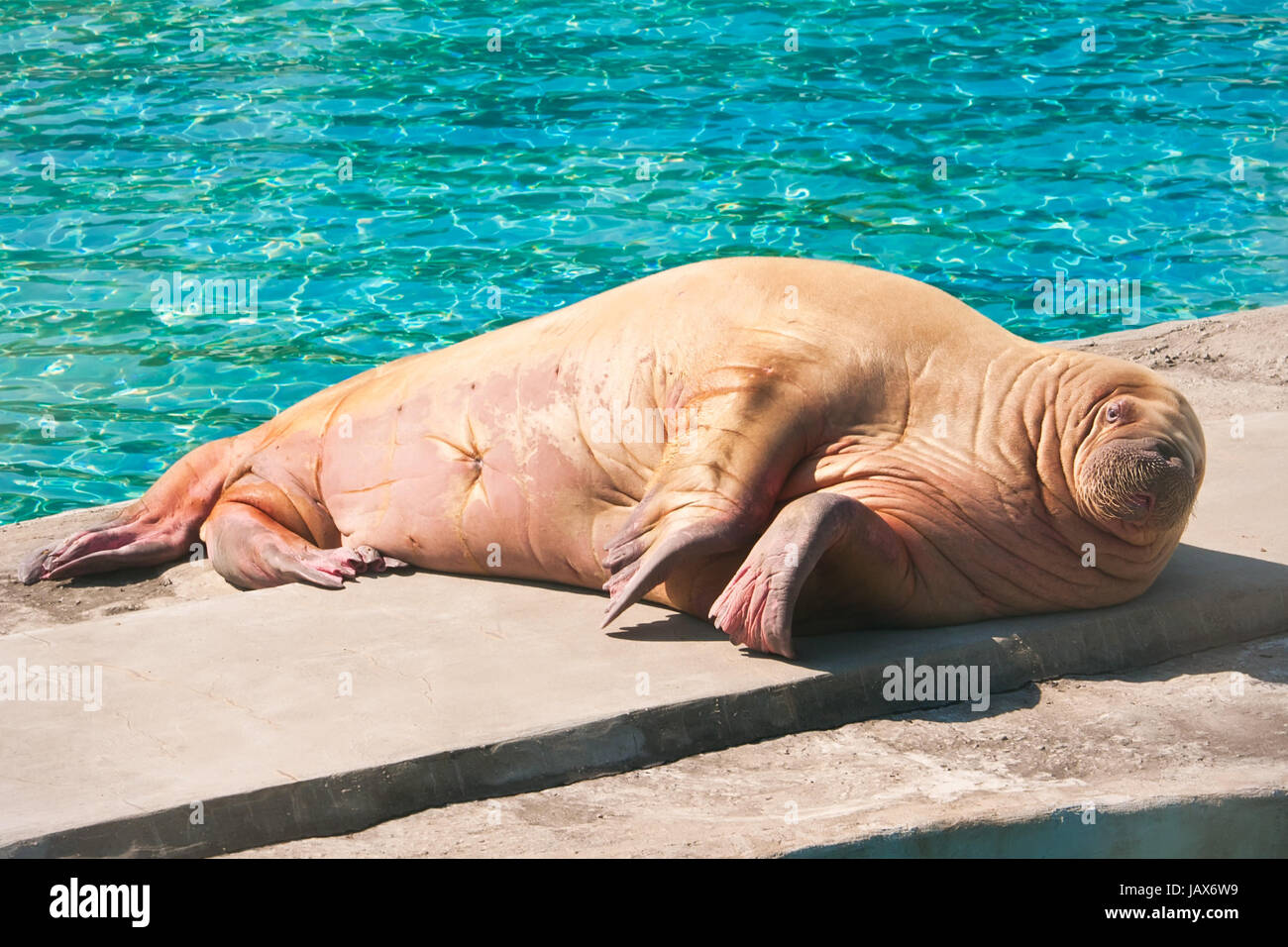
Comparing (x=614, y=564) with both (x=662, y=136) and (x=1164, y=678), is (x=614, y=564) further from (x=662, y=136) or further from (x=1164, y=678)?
(x=662, y=136)

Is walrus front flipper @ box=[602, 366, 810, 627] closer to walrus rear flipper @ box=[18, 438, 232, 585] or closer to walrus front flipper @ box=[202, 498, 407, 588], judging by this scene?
walrus front flipper @ box=[202, 498, 407, 588]

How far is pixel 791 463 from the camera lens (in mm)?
4391

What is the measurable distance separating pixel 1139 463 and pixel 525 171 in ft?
26.3

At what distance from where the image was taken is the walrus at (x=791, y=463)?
422 centimetres

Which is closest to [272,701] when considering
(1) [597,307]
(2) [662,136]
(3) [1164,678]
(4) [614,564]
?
(4) [614,564]

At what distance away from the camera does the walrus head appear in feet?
13.8

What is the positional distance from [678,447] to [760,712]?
0.84 m

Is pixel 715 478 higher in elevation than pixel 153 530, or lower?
higher

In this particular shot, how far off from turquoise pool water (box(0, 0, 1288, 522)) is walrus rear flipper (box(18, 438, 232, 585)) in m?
1.97

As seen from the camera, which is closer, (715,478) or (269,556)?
(715,478)

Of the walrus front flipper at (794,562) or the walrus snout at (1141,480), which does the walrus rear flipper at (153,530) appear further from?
the walrus snout at (1141,480)

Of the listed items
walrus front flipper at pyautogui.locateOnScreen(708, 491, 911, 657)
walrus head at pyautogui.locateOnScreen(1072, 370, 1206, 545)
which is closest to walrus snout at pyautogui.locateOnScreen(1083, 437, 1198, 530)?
walrus head at pyautogui.locateOnScreen(1072, 370, 1206, 545)

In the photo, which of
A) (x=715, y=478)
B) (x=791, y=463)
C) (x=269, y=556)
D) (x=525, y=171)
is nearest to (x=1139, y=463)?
(x=791, y=463)

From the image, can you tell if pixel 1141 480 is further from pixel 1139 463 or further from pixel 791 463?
pixel 791 463
